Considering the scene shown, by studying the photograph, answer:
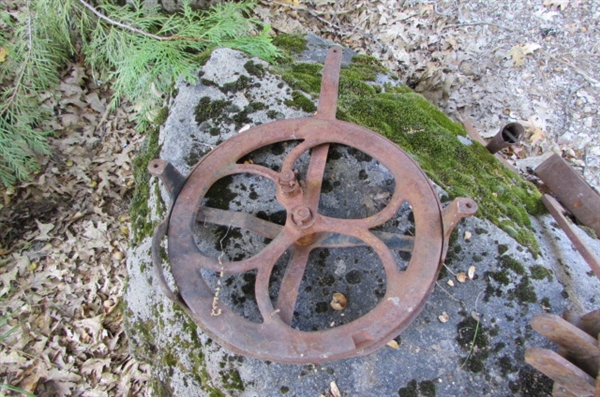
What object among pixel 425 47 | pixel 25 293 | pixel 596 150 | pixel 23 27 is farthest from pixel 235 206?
pixel 596 150

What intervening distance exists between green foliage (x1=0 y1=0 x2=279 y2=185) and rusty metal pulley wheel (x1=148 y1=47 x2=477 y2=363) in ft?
3.04

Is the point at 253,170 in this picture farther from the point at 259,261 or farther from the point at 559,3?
the point at 559,3

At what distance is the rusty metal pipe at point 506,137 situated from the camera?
291cm

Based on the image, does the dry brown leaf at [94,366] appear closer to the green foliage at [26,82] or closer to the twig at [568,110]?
the green foliage at [26,82]

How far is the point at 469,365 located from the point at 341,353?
72cm

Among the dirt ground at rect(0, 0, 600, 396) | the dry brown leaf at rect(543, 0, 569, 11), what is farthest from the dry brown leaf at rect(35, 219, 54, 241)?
the dry brown leaf at rect(543, 0, 569, 11)

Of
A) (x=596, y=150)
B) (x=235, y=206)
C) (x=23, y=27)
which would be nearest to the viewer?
(x=235, y=206)

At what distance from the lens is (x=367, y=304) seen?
211 centimetres

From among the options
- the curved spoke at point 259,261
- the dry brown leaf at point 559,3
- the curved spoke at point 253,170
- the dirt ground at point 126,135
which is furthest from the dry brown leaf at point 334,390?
the dry brown leaf at point 559,3

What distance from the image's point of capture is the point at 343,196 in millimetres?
2354

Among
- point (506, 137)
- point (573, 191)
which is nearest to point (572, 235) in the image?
point (573, 191)

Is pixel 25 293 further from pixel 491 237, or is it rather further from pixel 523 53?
pixel 523 53

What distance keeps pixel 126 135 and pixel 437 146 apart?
8.86 feet

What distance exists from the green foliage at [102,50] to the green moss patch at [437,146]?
60cm
